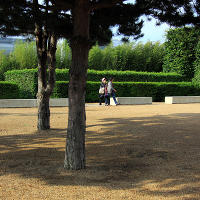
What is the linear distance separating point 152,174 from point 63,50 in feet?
62.6

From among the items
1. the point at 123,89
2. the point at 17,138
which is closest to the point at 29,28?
the point at 17,138

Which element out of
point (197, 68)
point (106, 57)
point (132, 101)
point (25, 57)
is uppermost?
point (106, 57)

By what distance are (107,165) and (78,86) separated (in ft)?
4.16

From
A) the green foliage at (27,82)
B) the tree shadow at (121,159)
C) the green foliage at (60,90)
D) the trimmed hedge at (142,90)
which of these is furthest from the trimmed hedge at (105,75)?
the tree shadow at (121,159)

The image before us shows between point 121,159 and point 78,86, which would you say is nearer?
point 78,86

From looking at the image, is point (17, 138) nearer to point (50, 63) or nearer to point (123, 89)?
point (50, 63)

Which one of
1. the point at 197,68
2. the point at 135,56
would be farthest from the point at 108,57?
the point at 197,68

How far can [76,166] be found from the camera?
4.27m

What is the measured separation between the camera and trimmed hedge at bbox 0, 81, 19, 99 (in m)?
14.6

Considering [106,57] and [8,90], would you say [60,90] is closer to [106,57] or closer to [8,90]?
[8,90]

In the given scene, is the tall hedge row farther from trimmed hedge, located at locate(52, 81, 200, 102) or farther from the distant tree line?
trimmed hedge, located at locate(52, 81, 200, 102)

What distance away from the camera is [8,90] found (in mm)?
14820

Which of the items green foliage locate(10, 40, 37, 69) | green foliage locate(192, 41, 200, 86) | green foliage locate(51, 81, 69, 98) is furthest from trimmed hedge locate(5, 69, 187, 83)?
green foliage locate(10, 40, 37, 69)

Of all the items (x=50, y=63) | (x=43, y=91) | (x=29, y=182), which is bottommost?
(x=29, y=182)
